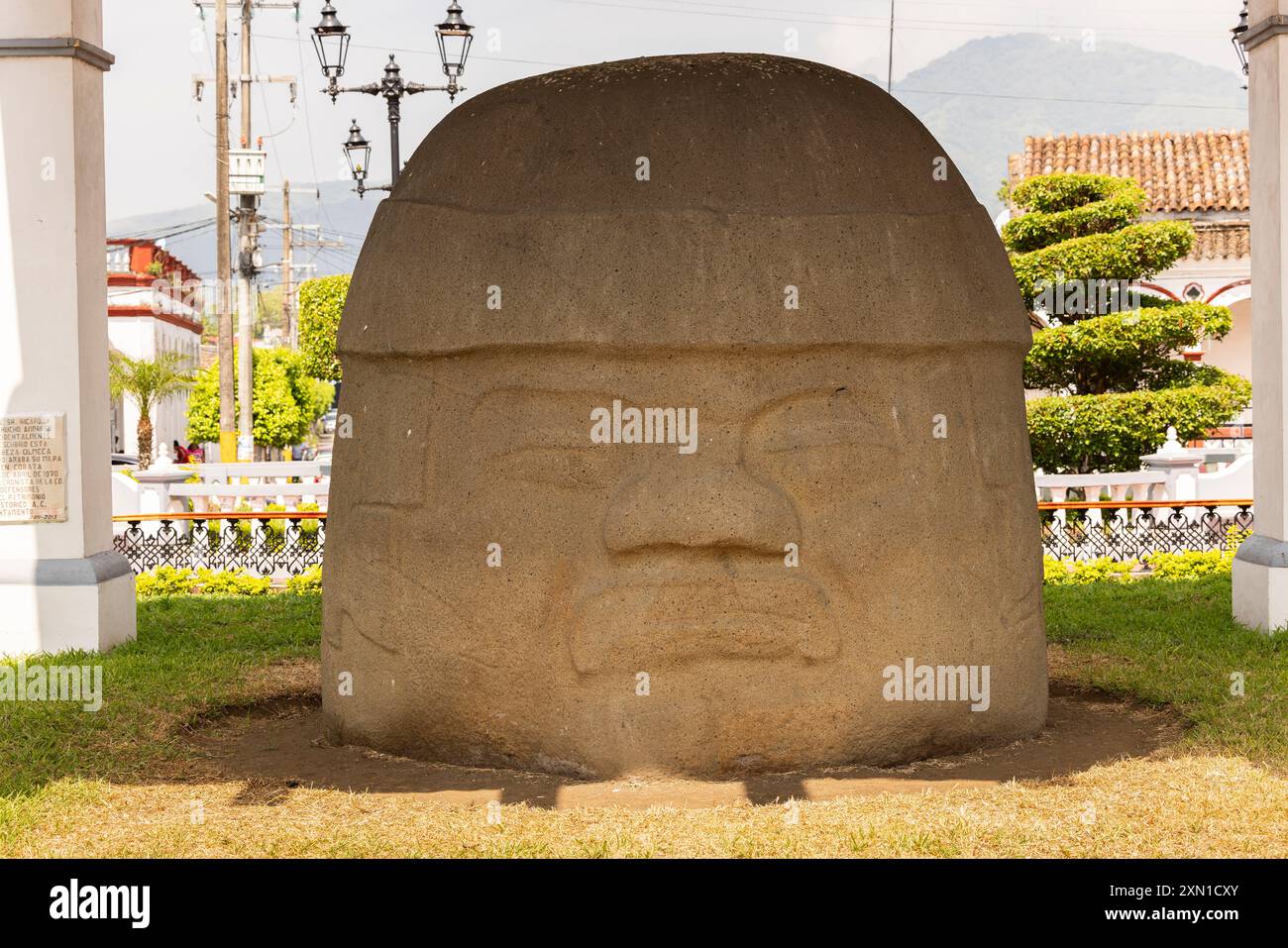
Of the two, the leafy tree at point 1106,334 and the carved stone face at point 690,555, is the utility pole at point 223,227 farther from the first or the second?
→ the carved stone face at point 690,555

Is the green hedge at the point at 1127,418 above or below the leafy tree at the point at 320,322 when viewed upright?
below

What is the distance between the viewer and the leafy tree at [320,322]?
35.4m

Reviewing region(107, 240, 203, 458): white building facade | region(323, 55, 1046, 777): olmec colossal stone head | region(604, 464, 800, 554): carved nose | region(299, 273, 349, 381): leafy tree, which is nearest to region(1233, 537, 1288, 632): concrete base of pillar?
region(323, 55, 1046, 777): olmec colossal stone head

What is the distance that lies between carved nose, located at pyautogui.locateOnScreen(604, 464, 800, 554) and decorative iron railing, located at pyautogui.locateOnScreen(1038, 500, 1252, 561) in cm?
748

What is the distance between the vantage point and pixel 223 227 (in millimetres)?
22109

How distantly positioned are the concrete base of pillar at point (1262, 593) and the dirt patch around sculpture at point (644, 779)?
1887 mm

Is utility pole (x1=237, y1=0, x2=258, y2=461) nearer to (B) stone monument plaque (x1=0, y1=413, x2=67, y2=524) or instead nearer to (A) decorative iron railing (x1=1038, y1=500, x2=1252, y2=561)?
(A) decorative iron railing (x1=1038, y1=500, x2=1252, y2=561)

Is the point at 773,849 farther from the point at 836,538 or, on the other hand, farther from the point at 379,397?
the point at 379,397

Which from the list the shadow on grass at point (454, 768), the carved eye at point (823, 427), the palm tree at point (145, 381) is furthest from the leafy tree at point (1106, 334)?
the palm tree at point (145, 381)

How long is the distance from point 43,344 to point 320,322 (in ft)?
92.1

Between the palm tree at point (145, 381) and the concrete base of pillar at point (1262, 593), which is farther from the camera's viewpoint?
the palm tree at point (145, 381)

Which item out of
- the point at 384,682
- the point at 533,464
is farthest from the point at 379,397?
the point at 384,682

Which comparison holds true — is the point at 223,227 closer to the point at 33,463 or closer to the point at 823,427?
the point at 33,463

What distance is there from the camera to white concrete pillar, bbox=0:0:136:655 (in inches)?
321
